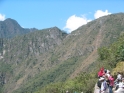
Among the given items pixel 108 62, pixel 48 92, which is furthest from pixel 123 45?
pixel 48 92

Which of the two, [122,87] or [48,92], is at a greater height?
[122,87]

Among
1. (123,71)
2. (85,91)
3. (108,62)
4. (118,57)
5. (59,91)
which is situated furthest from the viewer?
(59,91)

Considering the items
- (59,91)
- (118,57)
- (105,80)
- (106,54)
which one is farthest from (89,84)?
(105,80)

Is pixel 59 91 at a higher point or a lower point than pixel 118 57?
lower

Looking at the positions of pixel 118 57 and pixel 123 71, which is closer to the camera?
pixel 123 71

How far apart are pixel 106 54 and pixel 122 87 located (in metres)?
69.0

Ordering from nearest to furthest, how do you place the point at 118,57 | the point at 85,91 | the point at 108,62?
the point at 85,91 → the point at 118,57 → the point at 108,62

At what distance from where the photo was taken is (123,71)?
46500mm

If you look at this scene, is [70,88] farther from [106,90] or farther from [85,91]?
[106,90]

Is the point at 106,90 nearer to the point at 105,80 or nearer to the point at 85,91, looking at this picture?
the point at 105,80

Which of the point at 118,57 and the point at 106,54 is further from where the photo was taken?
the point at 106,54

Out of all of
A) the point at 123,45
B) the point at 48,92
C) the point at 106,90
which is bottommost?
the point at 48,92

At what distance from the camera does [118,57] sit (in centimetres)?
6806

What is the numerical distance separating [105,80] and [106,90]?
73 cm
